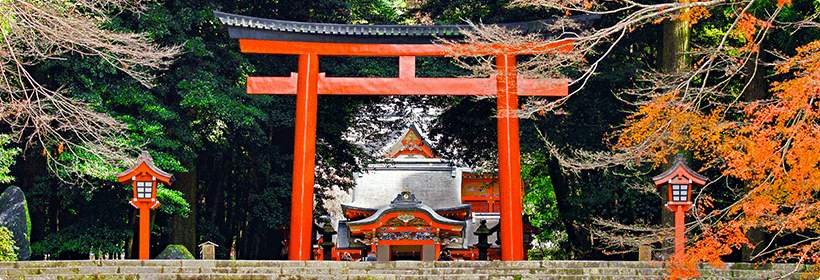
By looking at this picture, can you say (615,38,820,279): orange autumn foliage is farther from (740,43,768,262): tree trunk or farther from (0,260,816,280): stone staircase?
(740,43,768,262): tree trunk

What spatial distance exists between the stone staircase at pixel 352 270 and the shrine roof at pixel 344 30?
362cm

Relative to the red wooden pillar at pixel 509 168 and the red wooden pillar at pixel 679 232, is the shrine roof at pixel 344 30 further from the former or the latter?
the red wooden pillar at pixel 679 232

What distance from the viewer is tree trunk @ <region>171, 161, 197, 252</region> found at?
1332cm

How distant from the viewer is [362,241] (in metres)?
16.6

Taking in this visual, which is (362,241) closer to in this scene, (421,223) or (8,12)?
(421,223)

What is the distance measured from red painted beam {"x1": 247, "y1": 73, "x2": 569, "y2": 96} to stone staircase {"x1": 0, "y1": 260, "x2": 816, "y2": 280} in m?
3.12

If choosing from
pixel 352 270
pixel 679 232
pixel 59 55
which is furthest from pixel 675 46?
pixel 59 55

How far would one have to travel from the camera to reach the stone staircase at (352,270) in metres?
8.59

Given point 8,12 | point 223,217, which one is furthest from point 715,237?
point 223,217

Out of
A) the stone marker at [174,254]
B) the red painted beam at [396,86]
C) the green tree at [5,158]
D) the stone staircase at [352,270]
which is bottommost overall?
the stone staircase at [352,270]

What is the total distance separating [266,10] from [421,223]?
18.0 feet

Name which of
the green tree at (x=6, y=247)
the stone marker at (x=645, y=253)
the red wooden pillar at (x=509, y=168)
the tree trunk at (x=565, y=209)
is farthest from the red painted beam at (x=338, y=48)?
the green tree at (x=6, y=247)

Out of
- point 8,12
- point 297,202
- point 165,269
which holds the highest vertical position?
point 8,12

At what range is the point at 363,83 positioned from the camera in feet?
37.0
